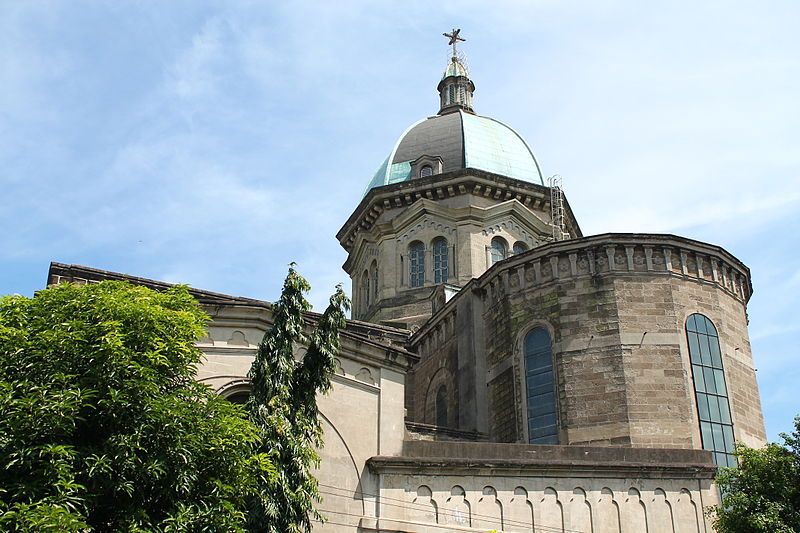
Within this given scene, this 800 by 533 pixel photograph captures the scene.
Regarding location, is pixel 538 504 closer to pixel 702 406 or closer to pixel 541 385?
pixel 541 385

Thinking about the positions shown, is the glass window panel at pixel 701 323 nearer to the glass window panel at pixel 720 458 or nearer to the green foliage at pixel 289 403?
the glass window panel at pixel 720 458

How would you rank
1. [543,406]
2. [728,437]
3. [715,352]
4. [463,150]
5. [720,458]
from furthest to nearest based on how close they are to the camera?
[463,150] < [715,352] < [543,406] < [728,437] < [720,458]

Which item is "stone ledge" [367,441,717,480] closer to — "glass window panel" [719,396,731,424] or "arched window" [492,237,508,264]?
"glass window panel" [719,396,731,424]

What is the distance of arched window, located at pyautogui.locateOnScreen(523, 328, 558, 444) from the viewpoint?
26.5m

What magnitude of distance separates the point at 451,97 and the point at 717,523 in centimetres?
3264

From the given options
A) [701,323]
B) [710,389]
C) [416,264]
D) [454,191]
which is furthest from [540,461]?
[454,191]

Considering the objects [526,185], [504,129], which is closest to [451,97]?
[504,129]

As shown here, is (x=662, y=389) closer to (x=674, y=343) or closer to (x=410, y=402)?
(x=674, y=343)

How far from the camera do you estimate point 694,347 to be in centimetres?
2691

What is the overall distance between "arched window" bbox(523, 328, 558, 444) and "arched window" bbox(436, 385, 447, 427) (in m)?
4.73

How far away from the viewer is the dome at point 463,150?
42.5 meters

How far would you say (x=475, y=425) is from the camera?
28.7m

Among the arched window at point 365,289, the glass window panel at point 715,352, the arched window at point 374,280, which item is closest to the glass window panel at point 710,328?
the glass window panel at point 715,352

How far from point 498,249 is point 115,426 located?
27.4 m
